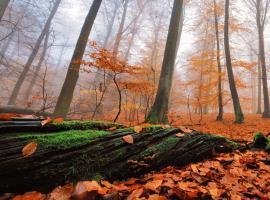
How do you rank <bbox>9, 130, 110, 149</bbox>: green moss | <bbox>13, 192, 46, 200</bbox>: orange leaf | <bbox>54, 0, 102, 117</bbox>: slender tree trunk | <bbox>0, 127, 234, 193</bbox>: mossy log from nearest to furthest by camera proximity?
<bbox>13, 192, 46, 200</bbox>: orange leaf
<bbox>0, 127, 234, 193</bbox>: mossy log
<bbox>9, 130, 110, 149</bbox>: green moss
<bbox>54, 0, 102, 117</bbox>: slender tree trunk

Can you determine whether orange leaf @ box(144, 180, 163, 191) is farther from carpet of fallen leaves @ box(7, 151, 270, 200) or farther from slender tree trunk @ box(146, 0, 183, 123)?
slender tree trunk @ box(146, 0, 183, 123)

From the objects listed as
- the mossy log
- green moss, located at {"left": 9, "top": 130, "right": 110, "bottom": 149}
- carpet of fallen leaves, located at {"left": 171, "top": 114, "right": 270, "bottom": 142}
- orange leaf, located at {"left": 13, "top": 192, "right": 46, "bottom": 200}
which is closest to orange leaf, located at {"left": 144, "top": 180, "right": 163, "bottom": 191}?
the mossy log

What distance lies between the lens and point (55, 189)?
1.72 metres

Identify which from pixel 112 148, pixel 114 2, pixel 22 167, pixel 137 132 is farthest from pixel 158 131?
pixel 114 2

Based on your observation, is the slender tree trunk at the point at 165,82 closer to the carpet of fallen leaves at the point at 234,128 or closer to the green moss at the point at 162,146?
the carpet of fallen leaves at the point at 234,128

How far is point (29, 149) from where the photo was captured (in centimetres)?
179

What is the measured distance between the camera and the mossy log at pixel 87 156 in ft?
5.59

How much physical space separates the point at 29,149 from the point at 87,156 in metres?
0.54

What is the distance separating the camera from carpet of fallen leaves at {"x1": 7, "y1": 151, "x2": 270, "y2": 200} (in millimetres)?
1644

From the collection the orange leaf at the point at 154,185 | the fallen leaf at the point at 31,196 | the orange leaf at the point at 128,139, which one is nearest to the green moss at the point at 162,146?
the orange leaf at the point at 128,139

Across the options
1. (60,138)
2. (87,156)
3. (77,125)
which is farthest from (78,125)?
(87,156)

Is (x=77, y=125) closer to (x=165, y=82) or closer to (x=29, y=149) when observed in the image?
(x=29, y=149)

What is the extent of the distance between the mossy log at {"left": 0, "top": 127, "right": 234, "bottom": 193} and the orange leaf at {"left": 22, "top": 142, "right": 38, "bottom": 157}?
0.12ft

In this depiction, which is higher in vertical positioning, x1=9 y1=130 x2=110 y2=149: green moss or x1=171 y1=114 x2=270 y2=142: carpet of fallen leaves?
x1=9 y1=130 x2=110 y2=149: green moss
